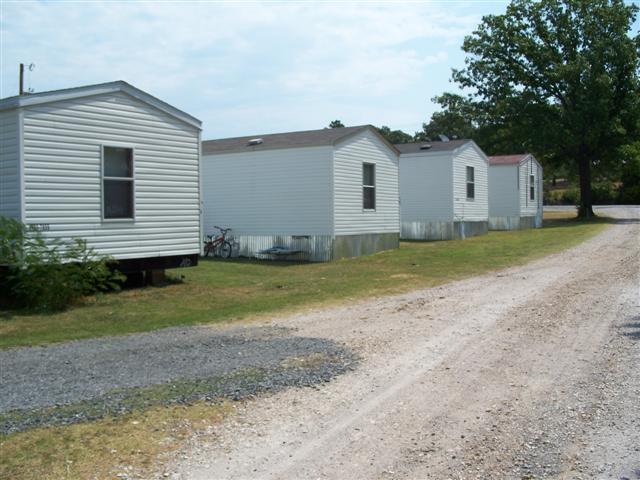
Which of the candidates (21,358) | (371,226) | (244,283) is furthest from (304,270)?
(21,358)

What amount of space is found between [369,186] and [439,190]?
690 centimetres

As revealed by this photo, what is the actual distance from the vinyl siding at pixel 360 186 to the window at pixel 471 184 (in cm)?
690

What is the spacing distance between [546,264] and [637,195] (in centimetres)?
4849

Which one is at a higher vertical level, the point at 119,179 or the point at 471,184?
the point at 471,184

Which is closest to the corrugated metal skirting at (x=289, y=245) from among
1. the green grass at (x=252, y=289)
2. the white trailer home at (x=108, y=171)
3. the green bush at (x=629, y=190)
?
the green grass at (x=252, y=289)

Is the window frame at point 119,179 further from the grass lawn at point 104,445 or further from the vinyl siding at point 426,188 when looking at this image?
the vinyl siding at point 426,188

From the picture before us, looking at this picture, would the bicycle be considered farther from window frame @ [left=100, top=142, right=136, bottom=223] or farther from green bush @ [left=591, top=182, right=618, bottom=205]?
green bush @ [left=591, top=182, right=618, bottom=205]

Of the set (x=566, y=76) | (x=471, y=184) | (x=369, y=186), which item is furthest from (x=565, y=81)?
(x=369, y=186)

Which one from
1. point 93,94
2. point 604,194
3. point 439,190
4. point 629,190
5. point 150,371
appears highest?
point 629,190

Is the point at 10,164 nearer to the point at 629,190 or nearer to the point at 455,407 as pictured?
the point at 455,407

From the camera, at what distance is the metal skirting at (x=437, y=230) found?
26.5 meters

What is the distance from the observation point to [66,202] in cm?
1142

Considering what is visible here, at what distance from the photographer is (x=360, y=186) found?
65.9ft

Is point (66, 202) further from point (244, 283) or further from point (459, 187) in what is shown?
point (459, 187)
